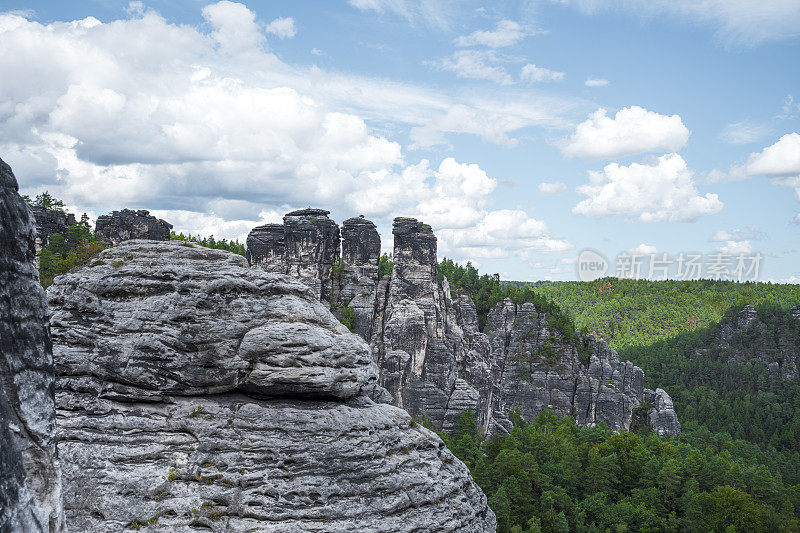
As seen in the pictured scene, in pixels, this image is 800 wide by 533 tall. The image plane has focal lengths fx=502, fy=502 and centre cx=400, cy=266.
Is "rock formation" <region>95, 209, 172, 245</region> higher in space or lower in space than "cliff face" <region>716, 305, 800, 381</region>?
higher

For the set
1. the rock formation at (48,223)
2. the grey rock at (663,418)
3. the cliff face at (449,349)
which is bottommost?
the grey rock at (663,418)

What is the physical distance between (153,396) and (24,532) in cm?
944

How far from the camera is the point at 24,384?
436 cm

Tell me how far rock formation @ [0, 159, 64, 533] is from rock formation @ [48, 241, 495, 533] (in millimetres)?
8065

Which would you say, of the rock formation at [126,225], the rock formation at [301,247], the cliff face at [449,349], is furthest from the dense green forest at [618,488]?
the rock formation at [126,225]

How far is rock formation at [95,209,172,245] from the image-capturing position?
6369cm

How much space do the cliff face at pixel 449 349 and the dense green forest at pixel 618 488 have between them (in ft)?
22.6

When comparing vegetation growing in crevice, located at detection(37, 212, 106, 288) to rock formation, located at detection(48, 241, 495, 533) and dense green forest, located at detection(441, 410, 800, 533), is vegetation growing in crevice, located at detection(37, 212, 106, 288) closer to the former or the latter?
rock formation, located at detection(48, 241, 495, 533)

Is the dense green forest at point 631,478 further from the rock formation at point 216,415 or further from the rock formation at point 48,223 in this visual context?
the rock formation at point 48,223

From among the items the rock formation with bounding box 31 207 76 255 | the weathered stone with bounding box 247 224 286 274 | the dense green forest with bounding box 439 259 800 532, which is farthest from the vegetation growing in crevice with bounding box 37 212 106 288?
the dense green forest with bounding box 439 259 800 532

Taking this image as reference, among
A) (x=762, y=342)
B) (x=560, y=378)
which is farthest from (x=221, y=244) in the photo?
(x=762, y=342)

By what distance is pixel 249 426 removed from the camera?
12.8 m

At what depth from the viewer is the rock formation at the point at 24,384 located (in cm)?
412

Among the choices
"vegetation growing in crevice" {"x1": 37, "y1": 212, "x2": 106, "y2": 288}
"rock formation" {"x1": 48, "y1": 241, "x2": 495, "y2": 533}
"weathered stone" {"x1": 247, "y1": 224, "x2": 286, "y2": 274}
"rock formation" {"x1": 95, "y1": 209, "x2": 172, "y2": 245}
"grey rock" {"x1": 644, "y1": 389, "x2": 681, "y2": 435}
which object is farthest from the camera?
"grey rock" {"x1": 644, "y1": 389, "x2": 681, "y2": 435}
